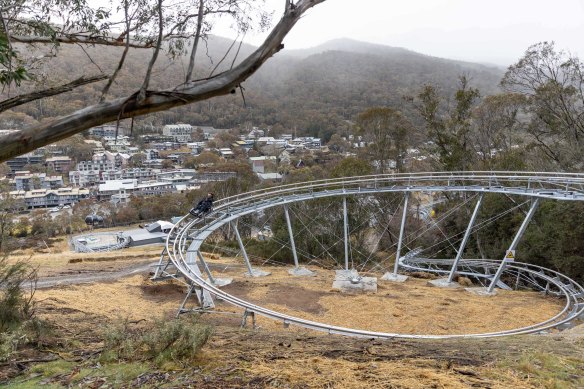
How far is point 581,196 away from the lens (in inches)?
581

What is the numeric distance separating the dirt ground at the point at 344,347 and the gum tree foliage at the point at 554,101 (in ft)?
47.5

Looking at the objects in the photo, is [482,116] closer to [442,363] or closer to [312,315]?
[312,315]

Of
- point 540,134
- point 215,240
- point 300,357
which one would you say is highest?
point 540,134

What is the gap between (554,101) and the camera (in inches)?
1045

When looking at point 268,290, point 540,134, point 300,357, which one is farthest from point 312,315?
point 540,134

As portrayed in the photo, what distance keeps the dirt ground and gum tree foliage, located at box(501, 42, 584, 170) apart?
1448cm

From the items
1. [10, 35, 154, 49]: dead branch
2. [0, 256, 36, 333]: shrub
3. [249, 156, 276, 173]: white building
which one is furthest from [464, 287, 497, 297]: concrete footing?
[249, 156, 276, 173]: white building

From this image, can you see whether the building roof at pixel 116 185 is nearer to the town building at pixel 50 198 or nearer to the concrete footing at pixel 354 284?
the town building at pixel 50 198

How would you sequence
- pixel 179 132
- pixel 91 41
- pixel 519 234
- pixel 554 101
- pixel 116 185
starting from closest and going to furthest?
pixel 91 41 → pixel 519 234 → pixel 554 101 → pixel 116 185 → pixel 179 132

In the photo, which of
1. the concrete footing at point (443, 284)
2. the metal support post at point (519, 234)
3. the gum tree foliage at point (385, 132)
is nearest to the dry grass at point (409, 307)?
the concrete footing at point (443, 284)

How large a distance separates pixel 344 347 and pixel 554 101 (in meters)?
26.6

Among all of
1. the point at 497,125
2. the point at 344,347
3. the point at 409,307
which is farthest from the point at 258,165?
the point at 344,347

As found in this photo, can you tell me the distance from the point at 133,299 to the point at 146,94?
10865mm

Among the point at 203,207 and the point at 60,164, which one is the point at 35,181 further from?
the point at 203,207
